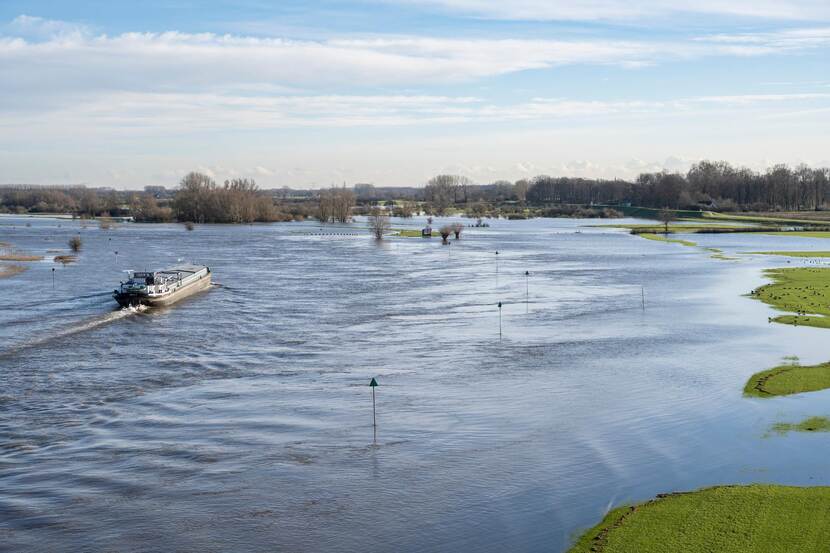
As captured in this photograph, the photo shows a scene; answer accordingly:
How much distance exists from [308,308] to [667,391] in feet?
85.7

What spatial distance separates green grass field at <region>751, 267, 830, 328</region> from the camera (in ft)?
143

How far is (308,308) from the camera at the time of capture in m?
51.0

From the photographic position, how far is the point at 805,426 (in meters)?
24.5

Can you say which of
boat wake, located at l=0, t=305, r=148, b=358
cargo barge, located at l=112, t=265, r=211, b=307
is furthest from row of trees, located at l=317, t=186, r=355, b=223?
boat wake, located at l=0, t=305, r=148, b=358

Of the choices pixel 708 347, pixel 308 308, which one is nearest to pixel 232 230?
pixel 308 308

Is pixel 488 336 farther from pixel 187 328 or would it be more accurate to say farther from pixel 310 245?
pixel 310 245

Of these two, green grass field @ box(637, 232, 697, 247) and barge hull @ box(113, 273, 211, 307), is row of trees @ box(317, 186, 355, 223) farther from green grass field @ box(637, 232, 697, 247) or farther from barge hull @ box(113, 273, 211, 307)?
barge hull @ box(113, 273, 211, 307)

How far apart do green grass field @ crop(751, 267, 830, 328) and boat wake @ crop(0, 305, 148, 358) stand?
116 feet

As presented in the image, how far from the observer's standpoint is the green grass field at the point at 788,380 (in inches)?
1134

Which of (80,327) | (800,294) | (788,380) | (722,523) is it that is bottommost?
(722,523)

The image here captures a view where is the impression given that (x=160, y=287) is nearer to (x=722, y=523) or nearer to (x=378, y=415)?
(x=378, y=415)

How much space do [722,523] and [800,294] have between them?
3906 centimetres

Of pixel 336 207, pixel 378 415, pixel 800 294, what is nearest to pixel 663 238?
pixel 800 294

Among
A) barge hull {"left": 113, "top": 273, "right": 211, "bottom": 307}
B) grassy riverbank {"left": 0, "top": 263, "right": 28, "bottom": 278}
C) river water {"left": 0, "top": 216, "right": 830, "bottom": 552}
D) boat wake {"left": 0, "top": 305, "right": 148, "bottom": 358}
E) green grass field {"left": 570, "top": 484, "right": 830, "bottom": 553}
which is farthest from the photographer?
grassy riverbank {"left": 0, "top": 263, "right": 28, "bottom": 278}
